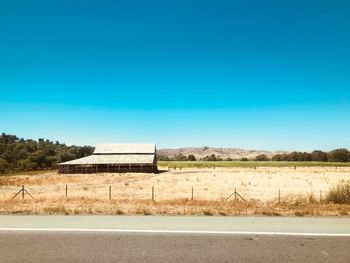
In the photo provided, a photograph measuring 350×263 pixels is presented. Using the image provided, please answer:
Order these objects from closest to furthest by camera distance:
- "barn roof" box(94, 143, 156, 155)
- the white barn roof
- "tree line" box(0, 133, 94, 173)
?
the white barn roof
"barn roof" box(94, 143, 156, 155)
"tree line" box(0, 133, 94, 173)

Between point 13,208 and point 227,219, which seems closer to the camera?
point 227,219

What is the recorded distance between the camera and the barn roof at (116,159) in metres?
77.5

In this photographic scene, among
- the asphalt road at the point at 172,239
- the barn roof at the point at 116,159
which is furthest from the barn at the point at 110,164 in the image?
the asphalt road at the point at 172,239

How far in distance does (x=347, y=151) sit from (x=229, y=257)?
173 m

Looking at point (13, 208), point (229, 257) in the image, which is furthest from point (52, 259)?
point (13, 208)

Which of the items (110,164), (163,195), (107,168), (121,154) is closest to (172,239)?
(163,195)

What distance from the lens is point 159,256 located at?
21.9ft

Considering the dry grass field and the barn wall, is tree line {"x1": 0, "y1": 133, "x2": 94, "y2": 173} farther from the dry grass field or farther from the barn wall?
the dry grass field

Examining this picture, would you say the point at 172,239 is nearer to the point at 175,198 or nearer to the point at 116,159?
the point at 175,198

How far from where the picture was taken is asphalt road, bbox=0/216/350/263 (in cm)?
668

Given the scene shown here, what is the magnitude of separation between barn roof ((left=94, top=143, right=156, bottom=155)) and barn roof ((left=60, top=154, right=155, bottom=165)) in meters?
2.33

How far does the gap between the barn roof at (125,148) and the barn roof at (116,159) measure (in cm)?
233

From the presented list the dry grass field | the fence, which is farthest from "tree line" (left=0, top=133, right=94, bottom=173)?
the fence

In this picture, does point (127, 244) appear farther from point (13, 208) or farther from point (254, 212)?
point (13, 208)
